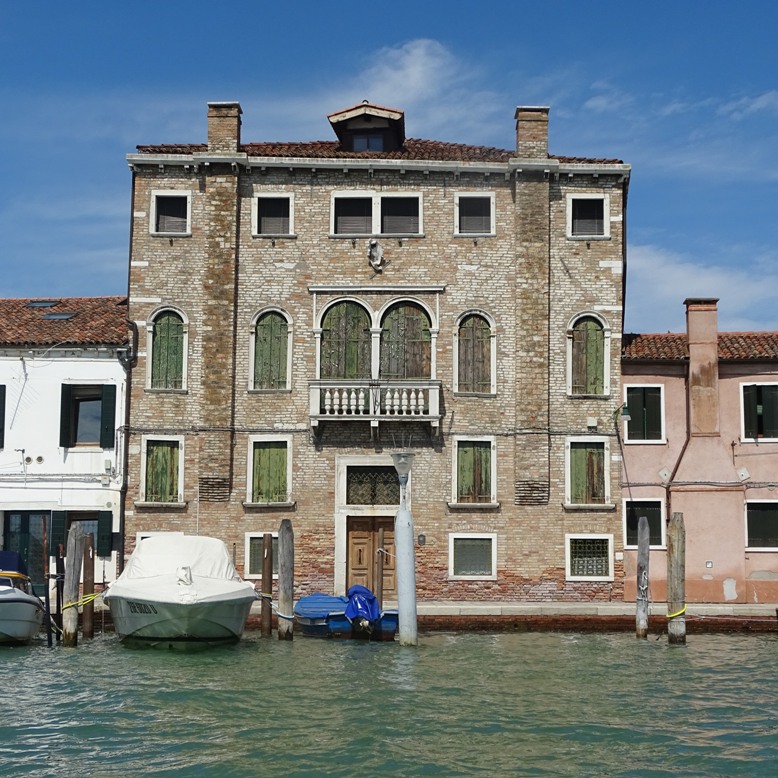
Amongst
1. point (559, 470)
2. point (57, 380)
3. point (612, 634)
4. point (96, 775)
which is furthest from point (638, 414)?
point (96, 775)

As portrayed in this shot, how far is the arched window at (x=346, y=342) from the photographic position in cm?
2578

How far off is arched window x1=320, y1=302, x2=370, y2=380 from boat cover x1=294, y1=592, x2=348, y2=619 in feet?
18.9

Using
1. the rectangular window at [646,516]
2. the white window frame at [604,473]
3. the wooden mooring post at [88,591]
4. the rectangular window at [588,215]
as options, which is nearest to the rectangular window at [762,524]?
the rectangular window at [646,516]

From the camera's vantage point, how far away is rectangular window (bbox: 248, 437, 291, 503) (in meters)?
25.6

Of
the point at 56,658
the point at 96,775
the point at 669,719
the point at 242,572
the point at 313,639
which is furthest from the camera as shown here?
the point at 242,572

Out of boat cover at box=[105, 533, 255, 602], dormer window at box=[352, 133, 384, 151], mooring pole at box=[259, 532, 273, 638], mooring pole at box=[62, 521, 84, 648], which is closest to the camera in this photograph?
boat cover at box=[105, 533, 255, 602]

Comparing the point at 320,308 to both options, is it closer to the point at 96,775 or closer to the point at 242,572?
the point at 242,572

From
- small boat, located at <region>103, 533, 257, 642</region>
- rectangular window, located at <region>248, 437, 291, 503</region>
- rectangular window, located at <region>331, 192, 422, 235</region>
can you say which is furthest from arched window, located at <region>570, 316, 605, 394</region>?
small boat, located at <region>103, 533, 257, 642</region>

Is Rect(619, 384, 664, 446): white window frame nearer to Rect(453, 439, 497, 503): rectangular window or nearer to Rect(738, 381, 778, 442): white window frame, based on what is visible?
Rect(738, 381, 778, 442): white window frame

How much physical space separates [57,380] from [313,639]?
887cm

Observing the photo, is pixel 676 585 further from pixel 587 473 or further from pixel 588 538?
pixel 587 473

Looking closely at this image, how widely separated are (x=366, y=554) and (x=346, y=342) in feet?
15.8

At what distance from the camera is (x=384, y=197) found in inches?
1029

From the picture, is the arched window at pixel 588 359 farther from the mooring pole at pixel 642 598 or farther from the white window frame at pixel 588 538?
the mooring pole at pixel 642 598
